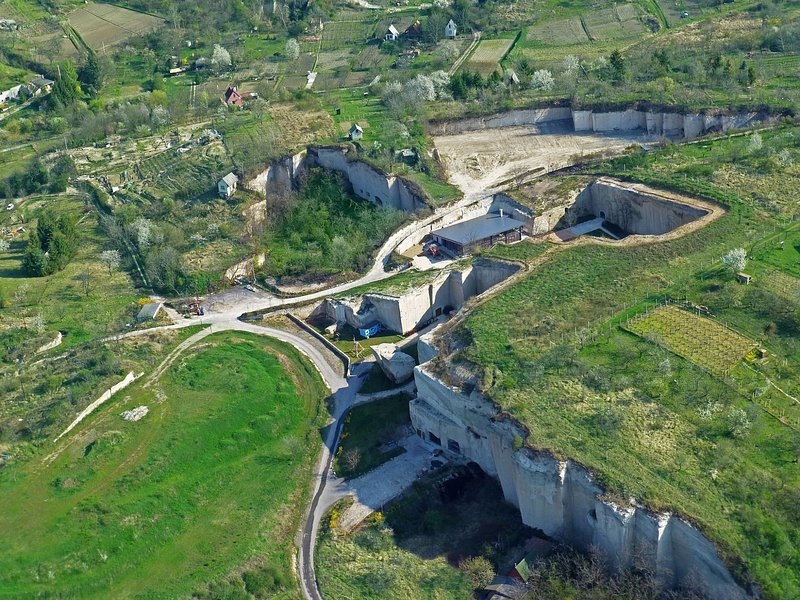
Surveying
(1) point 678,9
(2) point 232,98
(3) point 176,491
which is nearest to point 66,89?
(2) point 232,98

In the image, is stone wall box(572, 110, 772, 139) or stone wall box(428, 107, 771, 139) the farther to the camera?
stone wall box(428, 107, 771, 139)

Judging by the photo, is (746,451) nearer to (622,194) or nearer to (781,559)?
(781,559)

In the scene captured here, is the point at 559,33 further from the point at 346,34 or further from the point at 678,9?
the point at 346,34

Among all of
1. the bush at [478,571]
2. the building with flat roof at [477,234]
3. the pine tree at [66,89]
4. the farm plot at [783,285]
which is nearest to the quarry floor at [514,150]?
the building with flat roof at [477,234]

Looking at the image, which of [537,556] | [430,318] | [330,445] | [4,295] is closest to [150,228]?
[4,295]

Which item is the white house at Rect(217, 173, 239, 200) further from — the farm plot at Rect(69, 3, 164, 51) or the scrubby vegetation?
the farm plot at Rect(69, 3, 164, 51)

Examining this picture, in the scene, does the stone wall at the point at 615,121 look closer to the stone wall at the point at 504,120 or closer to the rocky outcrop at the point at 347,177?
the stone wall at the point at 504,120

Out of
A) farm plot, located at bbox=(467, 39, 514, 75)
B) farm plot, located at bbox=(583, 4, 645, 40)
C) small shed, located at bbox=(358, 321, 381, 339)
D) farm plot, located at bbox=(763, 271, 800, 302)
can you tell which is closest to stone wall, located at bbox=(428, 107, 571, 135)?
farm plot, located at bbox=(467, 39, 514, 75)
